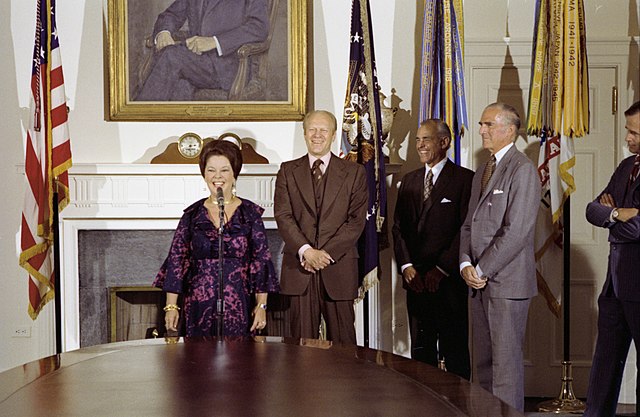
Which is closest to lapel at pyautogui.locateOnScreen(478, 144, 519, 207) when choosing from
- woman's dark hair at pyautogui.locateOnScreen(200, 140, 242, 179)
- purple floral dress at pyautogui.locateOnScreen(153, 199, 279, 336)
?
purple floral dress at pyautogui.locateOnScreen(153, 199, 279, 336)

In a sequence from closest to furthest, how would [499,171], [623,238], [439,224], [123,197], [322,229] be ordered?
[623,238] < [499,171] < [322,229] < [439,224] < [123,197]

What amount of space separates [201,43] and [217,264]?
192 cm

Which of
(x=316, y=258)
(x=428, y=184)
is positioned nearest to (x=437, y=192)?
(x=428, y=184)

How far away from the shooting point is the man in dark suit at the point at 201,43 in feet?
17.9

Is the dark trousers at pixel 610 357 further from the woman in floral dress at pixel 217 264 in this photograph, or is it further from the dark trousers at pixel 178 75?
the dark trousers at pixel 178 75

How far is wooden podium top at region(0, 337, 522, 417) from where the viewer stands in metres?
1.83

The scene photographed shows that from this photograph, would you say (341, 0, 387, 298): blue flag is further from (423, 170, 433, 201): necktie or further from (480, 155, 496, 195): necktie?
(480, 155, 496, 195): necktie

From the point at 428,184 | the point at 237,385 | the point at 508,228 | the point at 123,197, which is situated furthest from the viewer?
the point at 123,197

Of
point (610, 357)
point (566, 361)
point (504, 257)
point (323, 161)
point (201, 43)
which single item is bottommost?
point (566, 361)

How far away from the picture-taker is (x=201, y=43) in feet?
18.0

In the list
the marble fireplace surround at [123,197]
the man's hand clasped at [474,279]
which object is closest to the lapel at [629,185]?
the man's hand clasped at [474,279]

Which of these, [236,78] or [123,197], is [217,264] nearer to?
[123,197]

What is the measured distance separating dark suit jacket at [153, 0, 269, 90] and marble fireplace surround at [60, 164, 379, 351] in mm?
707

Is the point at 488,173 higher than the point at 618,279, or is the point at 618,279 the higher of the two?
the point at 488,173
